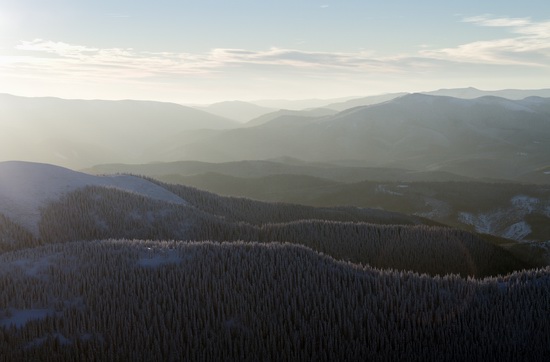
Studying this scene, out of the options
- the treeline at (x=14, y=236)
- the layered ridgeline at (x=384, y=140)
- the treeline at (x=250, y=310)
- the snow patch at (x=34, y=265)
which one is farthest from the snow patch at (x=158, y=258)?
the layered ridgeline at (x=384, y=140)

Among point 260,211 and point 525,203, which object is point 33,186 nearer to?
point 260,211

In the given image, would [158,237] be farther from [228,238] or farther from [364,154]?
[364,154]

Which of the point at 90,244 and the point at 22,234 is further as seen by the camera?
the point at 22,234

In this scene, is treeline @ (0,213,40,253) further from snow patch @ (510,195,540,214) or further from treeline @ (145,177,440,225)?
snow patch @ (510,195,540,214)

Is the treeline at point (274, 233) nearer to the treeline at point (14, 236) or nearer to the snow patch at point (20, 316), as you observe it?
the treeline at point (14, 236)

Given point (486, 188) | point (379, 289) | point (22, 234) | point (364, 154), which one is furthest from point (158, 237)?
point (364, 154)

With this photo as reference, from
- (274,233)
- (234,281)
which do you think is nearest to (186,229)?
(274,233)
